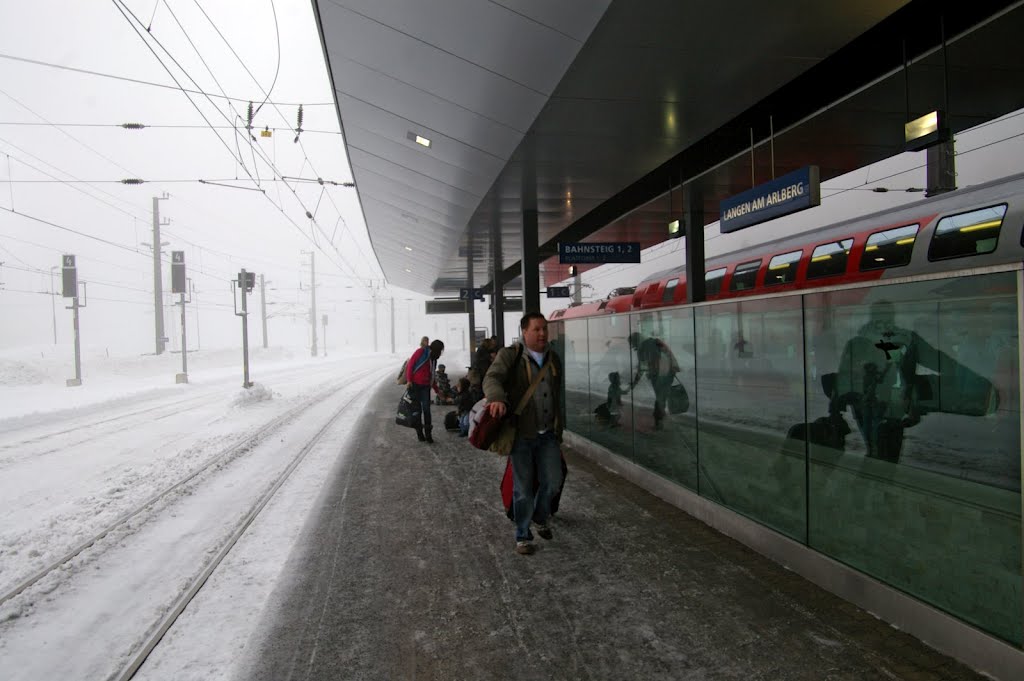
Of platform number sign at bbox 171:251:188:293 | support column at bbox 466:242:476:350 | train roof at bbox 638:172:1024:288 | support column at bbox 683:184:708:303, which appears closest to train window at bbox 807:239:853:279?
train roof at bbox 638:172:1024:288

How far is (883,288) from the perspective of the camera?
3539mm

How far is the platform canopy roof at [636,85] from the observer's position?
529 centimetres

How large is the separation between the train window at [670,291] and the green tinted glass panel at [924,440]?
1328 centimetres

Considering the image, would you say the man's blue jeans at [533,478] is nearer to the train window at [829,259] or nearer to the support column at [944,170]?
the train window at [829,259]

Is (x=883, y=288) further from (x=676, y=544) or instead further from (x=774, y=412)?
(x=676, y=544)

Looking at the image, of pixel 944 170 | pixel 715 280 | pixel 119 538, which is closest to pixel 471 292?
pixel 715 280

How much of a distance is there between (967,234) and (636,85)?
561cm

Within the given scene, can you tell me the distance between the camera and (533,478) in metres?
4.97

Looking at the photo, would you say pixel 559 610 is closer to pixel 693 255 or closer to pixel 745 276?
pixel 693 255

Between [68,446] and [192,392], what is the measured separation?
12.8m

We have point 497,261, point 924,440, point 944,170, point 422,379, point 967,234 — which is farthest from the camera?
point 497,261

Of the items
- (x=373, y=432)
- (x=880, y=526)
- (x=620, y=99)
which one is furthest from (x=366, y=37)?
(x=373, y=432)

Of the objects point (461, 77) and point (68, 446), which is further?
point (68, 446)

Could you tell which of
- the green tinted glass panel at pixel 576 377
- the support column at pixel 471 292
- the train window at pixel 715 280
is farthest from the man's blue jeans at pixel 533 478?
the support column at pixel 471 292
